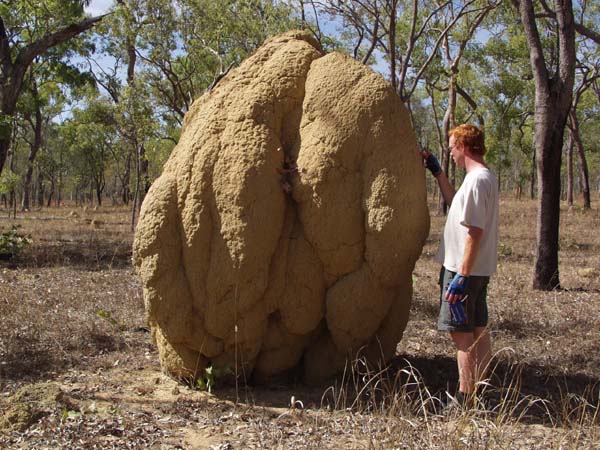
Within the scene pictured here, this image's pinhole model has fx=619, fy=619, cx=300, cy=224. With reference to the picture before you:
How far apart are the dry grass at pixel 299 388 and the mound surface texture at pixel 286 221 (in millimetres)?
409

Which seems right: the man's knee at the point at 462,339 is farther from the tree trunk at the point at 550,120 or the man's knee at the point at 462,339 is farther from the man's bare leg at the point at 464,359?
the tree trunk at the point at 550,120

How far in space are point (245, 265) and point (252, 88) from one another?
1.25m

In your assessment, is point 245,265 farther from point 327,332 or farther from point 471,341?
point 471,341

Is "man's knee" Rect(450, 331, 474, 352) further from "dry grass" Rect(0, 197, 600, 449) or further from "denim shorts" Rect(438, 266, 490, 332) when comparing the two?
"dry grass" Rect(0, 197, 600, 449)

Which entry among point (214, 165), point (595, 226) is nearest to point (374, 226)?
point (214, 165)

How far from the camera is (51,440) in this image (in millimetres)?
3355

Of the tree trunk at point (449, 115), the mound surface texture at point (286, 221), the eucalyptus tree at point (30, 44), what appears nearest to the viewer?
the mound surface texture at point (286, 221)

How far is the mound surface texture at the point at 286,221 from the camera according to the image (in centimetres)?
400

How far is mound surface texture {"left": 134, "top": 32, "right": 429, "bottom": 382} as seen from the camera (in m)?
4.00

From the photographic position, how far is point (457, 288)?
3.53 m

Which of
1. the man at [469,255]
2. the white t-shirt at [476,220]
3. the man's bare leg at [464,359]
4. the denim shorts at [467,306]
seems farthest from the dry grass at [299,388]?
the white t-shirt at [476,220]

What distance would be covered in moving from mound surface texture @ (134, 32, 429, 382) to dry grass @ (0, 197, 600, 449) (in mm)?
409

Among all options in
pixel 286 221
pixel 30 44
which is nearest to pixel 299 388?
pixel 286 221

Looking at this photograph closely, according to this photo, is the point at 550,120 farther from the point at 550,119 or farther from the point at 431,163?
the point at 431,163
